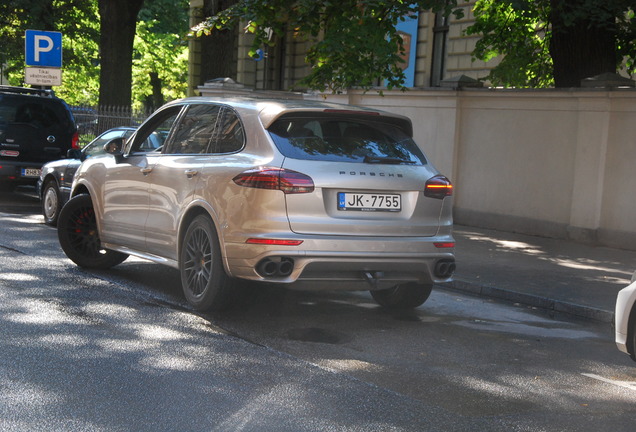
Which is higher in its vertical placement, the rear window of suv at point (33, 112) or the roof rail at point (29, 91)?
the roof rail at point (29, 91)

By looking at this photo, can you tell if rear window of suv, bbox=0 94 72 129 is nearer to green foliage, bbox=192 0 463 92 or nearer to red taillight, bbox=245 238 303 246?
green foliage, bbox=192 0 463 92

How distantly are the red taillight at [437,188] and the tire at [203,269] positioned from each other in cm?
173

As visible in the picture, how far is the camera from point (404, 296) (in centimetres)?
860

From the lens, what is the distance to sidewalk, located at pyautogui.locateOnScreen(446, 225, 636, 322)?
964 cm

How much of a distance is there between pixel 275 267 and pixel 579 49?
10.2 metres

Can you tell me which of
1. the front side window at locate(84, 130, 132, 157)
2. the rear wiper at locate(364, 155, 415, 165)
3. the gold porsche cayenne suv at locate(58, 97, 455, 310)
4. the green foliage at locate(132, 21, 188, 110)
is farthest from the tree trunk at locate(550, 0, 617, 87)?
the green foliage at locate(132, 21, 188, 110)

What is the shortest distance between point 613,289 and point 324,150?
4556mm

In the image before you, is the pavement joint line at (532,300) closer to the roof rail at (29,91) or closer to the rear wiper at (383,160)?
the rear wiper at (383,160)

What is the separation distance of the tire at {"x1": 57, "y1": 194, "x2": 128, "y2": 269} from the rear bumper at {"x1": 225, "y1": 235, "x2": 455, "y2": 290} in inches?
117

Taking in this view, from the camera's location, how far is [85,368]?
19.1 feet

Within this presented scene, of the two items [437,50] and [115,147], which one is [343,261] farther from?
[437,50]

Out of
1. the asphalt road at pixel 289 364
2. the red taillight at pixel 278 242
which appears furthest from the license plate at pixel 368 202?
the asphalt road at pixel 289 364

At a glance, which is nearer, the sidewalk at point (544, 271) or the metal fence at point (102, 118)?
the sidewalk at point (544, 271)

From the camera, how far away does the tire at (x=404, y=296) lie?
27.9ft
